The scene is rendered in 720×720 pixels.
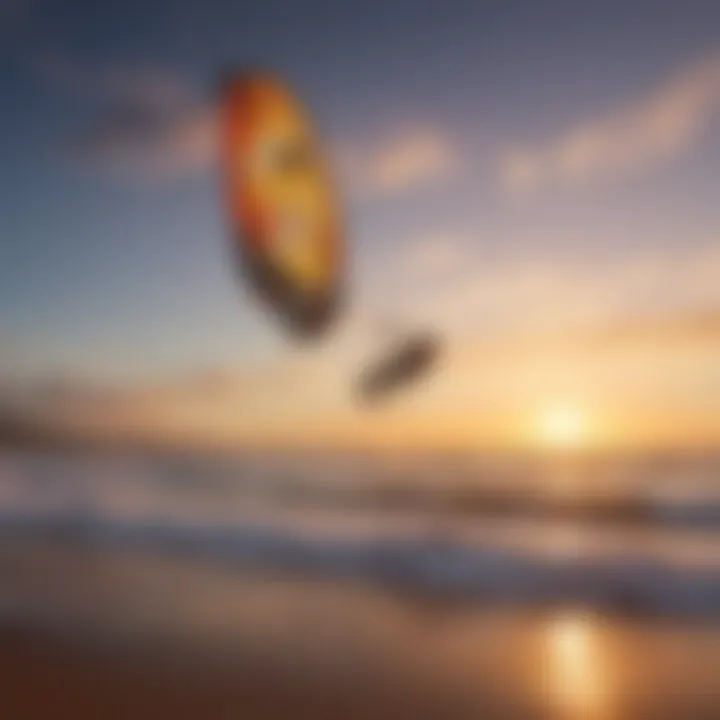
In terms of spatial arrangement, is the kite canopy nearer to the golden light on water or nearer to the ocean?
the ocean

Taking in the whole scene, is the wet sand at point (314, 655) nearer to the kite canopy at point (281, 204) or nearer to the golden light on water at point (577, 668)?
the golden light on water at point (577, 668)

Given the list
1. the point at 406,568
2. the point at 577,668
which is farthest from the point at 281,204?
the point at 577,668

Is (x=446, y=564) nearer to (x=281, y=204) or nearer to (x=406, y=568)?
(x=406, y=568)

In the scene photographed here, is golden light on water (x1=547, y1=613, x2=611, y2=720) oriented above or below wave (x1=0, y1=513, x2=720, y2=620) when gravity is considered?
below

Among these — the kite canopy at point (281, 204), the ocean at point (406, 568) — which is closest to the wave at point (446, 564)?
the ocean at point (406, 568)

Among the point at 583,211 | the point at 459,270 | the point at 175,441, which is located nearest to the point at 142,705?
the point at 175,441

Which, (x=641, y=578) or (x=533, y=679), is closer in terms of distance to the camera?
(x=533, y=679)

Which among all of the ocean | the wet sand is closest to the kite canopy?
the ocean

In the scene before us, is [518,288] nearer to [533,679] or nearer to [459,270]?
[459,270]
